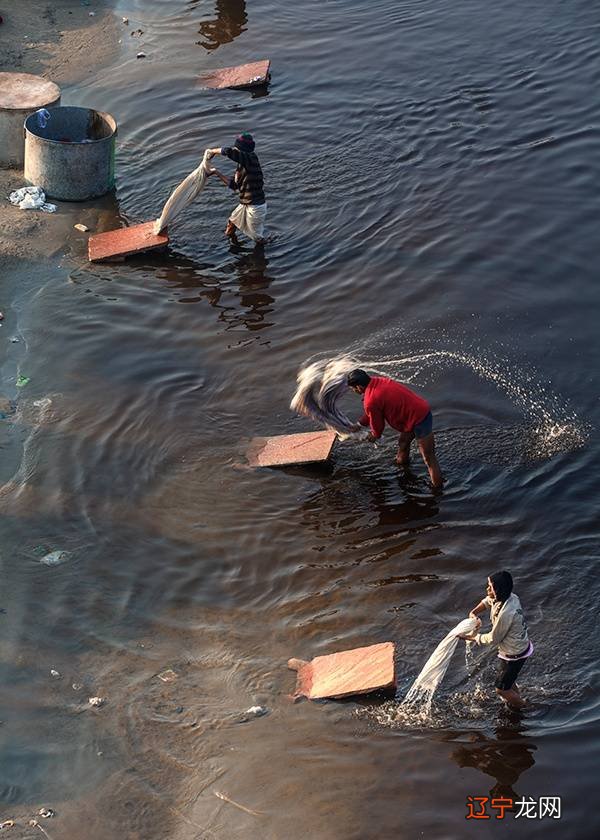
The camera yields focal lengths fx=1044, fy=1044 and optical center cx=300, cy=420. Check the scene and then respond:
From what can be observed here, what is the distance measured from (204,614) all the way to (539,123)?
10.4 metres

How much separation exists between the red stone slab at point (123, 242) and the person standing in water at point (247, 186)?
97cm

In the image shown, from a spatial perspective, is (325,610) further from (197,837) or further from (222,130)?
(222,130)

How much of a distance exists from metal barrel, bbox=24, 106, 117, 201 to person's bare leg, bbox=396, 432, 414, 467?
20.2 ft

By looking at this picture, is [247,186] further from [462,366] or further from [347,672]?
[347,672]

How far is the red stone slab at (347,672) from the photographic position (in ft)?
23.8

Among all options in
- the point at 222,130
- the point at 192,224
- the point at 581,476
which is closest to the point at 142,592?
the point at 581,476

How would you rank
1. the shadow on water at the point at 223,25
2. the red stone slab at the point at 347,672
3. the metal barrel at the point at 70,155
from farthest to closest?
1. the shadow on water at the point at 223,25
2. the metal barrel at the point at 70,155
3. the red stone slab at the point at 347,672

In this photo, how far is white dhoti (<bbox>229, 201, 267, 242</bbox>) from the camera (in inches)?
488

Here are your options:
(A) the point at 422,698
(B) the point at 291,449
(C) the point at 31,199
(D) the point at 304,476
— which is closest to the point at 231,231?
(C) the point at 31,199

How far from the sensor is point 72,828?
6.39 meters

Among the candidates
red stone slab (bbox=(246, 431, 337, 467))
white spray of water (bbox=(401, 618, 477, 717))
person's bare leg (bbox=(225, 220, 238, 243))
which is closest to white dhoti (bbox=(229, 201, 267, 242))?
person's bare leg (bbox=(225, 220, 238, 243))

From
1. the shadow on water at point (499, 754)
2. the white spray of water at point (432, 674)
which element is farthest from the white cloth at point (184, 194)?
the shadow on water at point (499, 754)

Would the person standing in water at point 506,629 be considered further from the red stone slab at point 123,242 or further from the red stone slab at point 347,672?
the red stone slab at point 123,242

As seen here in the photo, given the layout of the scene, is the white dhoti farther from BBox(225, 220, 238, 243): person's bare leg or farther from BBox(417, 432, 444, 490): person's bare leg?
BBox(417, 432, 444, 490): person's bare leg
